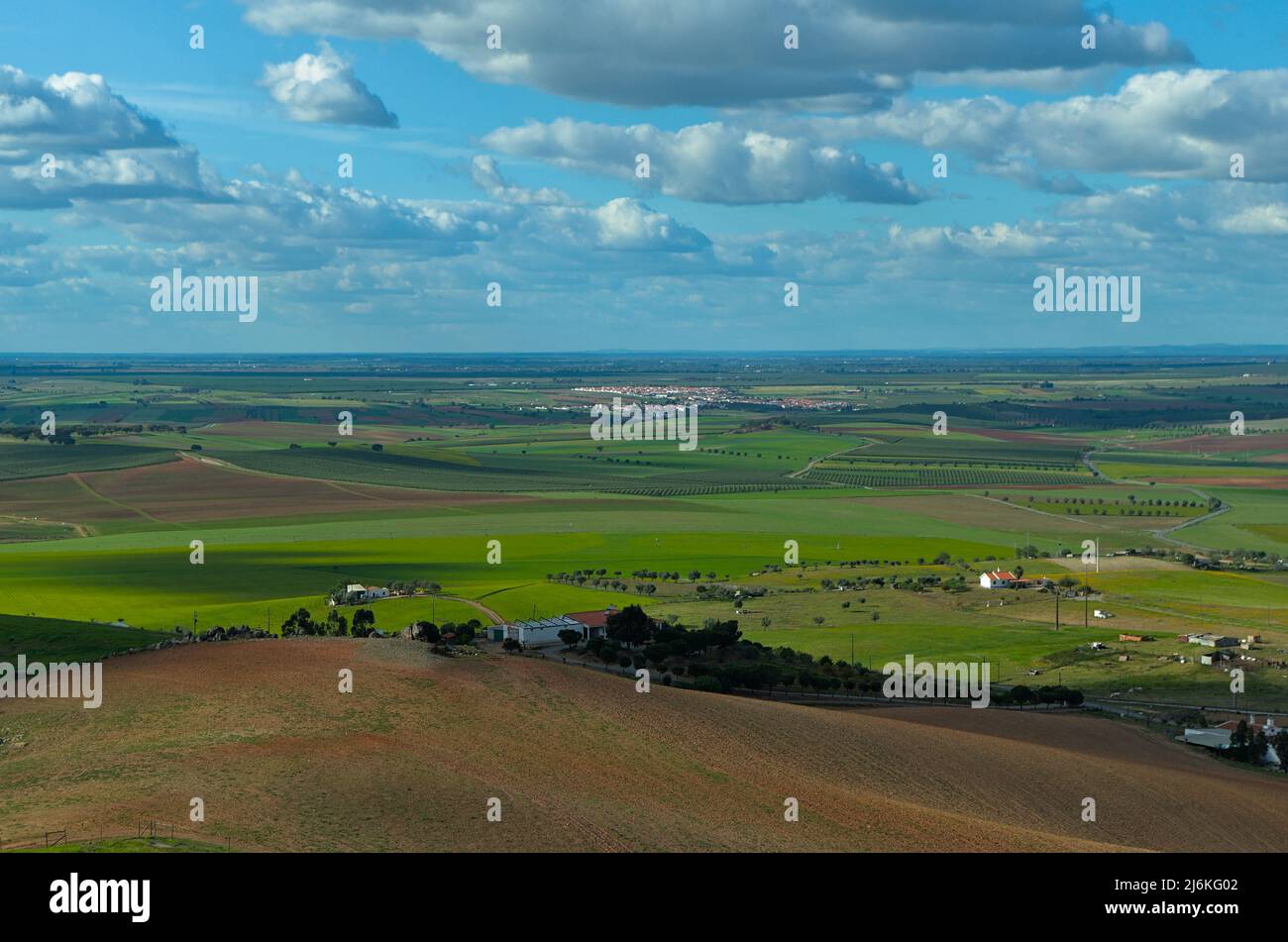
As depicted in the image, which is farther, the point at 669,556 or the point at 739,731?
the point at 669,556

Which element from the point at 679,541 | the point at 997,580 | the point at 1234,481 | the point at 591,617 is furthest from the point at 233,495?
the point at 1234,481

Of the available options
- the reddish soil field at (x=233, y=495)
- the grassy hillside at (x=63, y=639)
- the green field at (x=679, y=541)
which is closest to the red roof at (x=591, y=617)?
the green field at (x=679, y=541)

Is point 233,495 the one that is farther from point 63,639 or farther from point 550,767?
point 550,767

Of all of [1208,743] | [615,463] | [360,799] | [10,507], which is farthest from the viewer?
[615,463]

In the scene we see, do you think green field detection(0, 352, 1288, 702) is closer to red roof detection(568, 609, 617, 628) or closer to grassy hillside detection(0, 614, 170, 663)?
grassy hillside detection(0, 614, 170, 663)

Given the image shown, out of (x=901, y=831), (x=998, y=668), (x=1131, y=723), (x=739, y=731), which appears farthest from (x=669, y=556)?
(x=901, y=831)

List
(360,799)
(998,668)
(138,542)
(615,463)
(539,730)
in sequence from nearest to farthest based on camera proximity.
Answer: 1. (360,799)
2. (539,730)
3. (998,668)
4. (138,542)
5. (615,463)

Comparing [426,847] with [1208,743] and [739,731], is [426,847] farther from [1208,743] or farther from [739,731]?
[1208,743]
